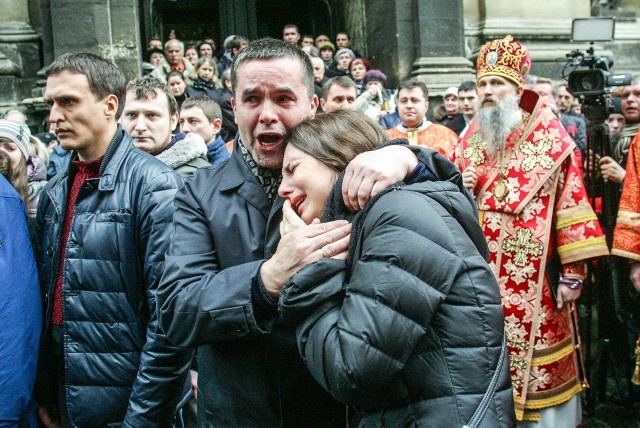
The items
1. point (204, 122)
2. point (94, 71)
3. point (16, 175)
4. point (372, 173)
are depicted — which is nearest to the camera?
point (372, 173)

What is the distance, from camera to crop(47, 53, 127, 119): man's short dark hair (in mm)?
2535

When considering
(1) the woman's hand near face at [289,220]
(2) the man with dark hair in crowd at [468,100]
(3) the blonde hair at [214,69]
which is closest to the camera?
(1) the woman's hand near face at [289,220]

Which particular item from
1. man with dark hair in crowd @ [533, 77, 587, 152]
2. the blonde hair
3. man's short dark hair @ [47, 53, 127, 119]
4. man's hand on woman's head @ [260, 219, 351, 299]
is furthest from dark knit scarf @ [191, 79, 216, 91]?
man's hand on woman's head @ [260, 219, 351, 299]

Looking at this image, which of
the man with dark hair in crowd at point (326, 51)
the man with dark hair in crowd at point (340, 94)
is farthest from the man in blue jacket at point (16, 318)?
the man with dark hair in crowd at point (326, 51)

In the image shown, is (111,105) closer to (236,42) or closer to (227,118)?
(227,118)

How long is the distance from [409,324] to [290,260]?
1.21 feet

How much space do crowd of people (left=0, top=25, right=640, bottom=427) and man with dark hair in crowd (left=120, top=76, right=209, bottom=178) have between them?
11 millimetres

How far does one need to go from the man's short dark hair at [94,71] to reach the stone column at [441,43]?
7077mm

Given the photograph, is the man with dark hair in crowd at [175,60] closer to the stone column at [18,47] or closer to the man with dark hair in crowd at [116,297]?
the stone column at [18,47]

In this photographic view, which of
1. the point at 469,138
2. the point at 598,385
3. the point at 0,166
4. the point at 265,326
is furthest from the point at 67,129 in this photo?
the point at 598,385

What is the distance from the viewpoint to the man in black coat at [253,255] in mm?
1612

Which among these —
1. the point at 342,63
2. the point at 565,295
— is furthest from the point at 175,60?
the point at 565,295

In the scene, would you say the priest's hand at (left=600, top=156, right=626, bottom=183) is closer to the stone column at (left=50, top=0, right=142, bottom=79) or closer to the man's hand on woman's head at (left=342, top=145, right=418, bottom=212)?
the man's hand on woman's head at (left=342, top=145, right=418, bottom=212)

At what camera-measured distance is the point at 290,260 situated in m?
1.58
